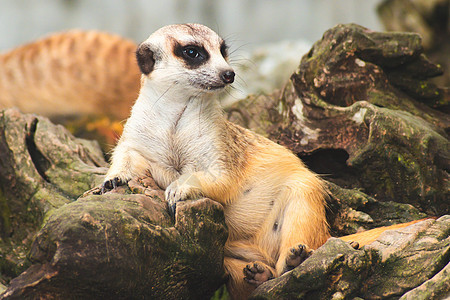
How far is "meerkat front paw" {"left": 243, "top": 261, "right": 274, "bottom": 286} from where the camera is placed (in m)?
2.59

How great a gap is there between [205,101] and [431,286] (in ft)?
5.20

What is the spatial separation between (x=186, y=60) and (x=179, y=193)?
88cm

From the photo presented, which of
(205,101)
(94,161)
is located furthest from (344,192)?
(94,161)

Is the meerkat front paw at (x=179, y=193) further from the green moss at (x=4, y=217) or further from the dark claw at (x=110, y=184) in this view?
the green moss at (x=4, y=217)

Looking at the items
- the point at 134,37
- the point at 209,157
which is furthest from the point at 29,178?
the point at 134,37

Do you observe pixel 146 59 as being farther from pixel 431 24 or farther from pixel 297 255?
pixel 431 24

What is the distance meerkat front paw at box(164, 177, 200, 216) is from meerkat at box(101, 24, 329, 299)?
120 mm

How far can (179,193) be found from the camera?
253cm

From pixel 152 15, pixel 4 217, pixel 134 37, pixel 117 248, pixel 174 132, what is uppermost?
pixel 152 15

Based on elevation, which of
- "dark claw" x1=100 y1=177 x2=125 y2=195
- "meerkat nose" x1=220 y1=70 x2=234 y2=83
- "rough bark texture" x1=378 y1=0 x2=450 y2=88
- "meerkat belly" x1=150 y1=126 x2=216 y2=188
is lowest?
"dark claw" x1=100 y1=177 x2=125 y2=195

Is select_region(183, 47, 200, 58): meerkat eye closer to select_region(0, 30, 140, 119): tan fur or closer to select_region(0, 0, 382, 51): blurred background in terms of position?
select_region(0, 30, 140, 119): tan fur

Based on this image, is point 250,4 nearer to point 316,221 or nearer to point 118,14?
point 118,14

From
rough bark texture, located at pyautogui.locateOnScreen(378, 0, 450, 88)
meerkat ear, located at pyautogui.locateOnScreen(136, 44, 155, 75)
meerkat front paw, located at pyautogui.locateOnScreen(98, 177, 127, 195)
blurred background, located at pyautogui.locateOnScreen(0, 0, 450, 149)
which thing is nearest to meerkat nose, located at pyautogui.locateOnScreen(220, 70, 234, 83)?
blurred background, located at pyautogui.locateOnScreen(0, 0, 450, 149)

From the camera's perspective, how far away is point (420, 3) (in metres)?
8.04
